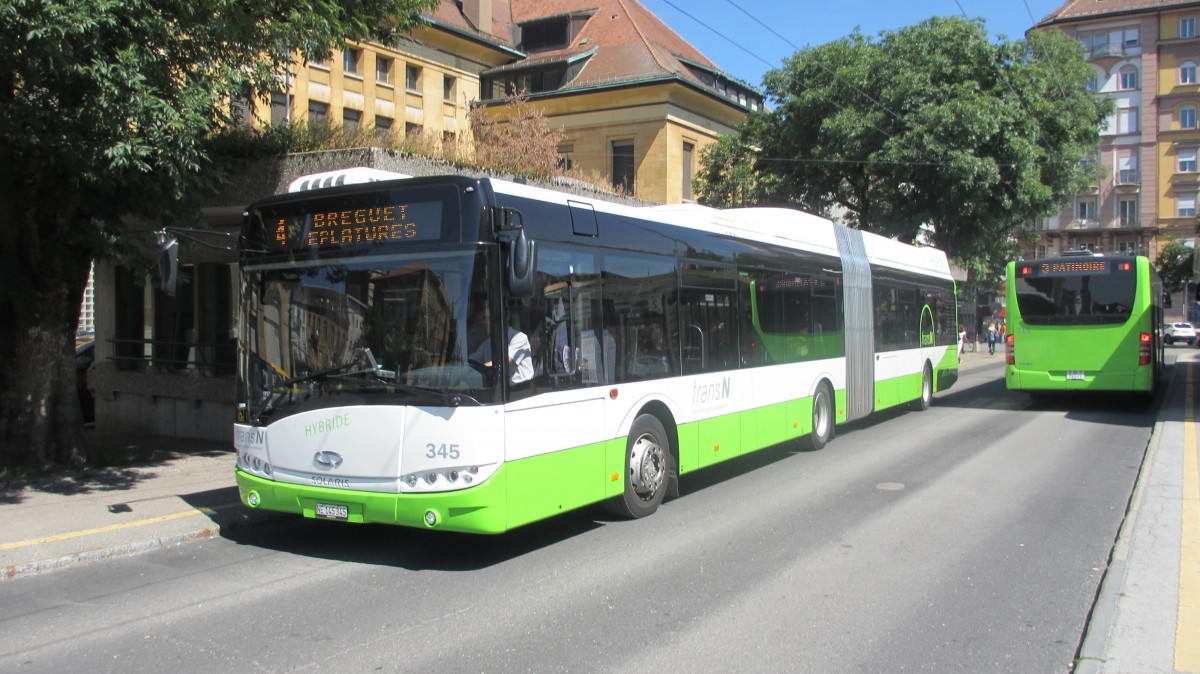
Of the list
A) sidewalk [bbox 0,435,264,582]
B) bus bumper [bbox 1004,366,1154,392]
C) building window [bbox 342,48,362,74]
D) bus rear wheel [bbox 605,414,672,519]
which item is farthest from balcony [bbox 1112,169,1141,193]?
sidewalk [bbox 0,435,264,582]

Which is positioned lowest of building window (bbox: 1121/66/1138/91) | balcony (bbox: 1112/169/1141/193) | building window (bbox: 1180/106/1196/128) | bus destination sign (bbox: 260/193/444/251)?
bus destination sign (bbox: 260/193/444/251)

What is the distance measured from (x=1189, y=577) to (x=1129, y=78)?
81.6m

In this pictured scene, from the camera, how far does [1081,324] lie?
57.8ft

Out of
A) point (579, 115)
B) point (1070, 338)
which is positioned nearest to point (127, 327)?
point (1070, 338)

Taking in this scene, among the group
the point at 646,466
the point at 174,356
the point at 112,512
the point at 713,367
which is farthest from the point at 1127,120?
the point at 112,512

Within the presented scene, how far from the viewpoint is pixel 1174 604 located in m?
5.79

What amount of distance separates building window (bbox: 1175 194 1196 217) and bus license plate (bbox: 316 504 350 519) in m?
80.3

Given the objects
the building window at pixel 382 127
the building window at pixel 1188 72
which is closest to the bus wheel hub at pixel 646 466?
the building window at pixel 382 127

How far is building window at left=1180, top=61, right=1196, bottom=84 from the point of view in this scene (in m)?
72.9

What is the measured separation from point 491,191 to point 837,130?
864 inches

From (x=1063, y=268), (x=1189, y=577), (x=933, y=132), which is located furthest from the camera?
(x=933, y=132)

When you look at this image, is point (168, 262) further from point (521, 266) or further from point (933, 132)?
point (933, 132)

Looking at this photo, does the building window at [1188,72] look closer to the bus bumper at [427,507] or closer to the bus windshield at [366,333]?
the bus windshield at [366,333]

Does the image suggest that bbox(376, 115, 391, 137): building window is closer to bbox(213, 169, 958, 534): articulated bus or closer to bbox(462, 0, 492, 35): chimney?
bbox(213, 169, 958, 534): articulated bus
